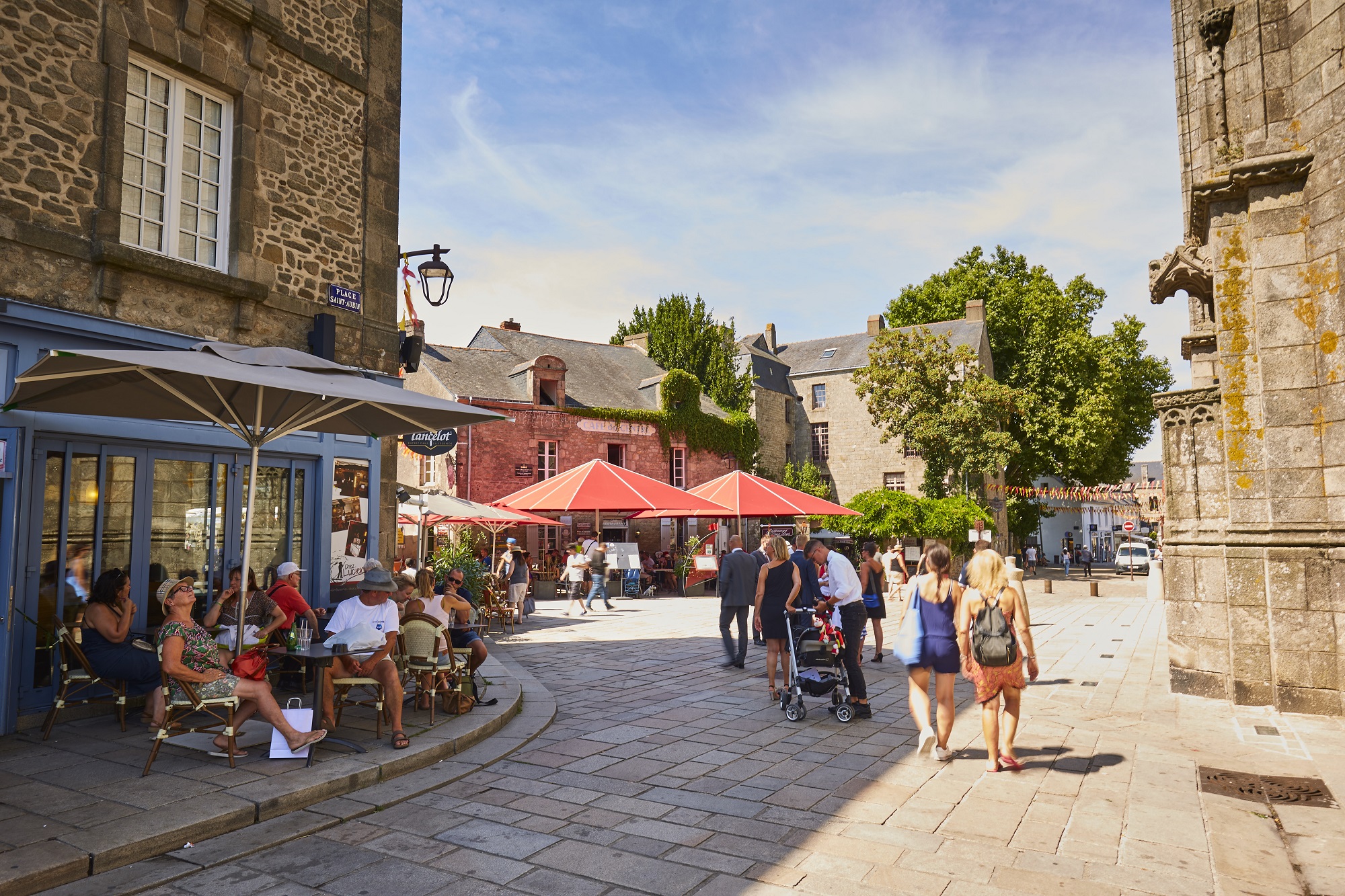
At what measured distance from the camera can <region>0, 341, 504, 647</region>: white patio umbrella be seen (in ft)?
16.9

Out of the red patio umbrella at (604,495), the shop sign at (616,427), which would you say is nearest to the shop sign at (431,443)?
the red patio umbrella at (604,495)

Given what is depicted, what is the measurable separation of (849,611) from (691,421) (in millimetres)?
26034

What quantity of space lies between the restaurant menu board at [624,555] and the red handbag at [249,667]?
49.7ft

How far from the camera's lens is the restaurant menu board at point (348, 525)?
9.27m

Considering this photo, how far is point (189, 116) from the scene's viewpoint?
26.4 ft

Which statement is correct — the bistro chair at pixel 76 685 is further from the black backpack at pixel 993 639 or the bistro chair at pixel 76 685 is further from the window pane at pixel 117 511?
the black backpack at pixel 993 639

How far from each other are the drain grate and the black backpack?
1.41m

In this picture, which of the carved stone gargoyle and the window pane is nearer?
the window pane

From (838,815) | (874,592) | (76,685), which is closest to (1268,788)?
(838,815)

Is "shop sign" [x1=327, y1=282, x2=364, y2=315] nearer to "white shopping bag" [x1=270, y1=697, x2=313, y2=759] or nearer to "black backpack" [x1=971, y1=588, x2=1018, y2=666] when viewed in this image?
"white shopping bag" [x1=270, y1=697, x2=313, y2=759]

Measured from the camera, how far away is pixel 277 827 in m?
4.63

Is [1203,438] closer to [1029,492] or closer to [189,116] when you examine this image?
[189,116]

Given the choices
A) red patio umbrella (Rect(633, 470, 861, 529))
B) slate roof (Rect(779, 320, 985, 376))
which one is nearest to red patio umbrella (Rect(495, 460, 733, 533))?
red patio umbrella (Rect(633, 470, 861, 529))

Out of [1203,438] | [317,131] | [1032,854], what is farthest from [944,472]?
[1032,854]
